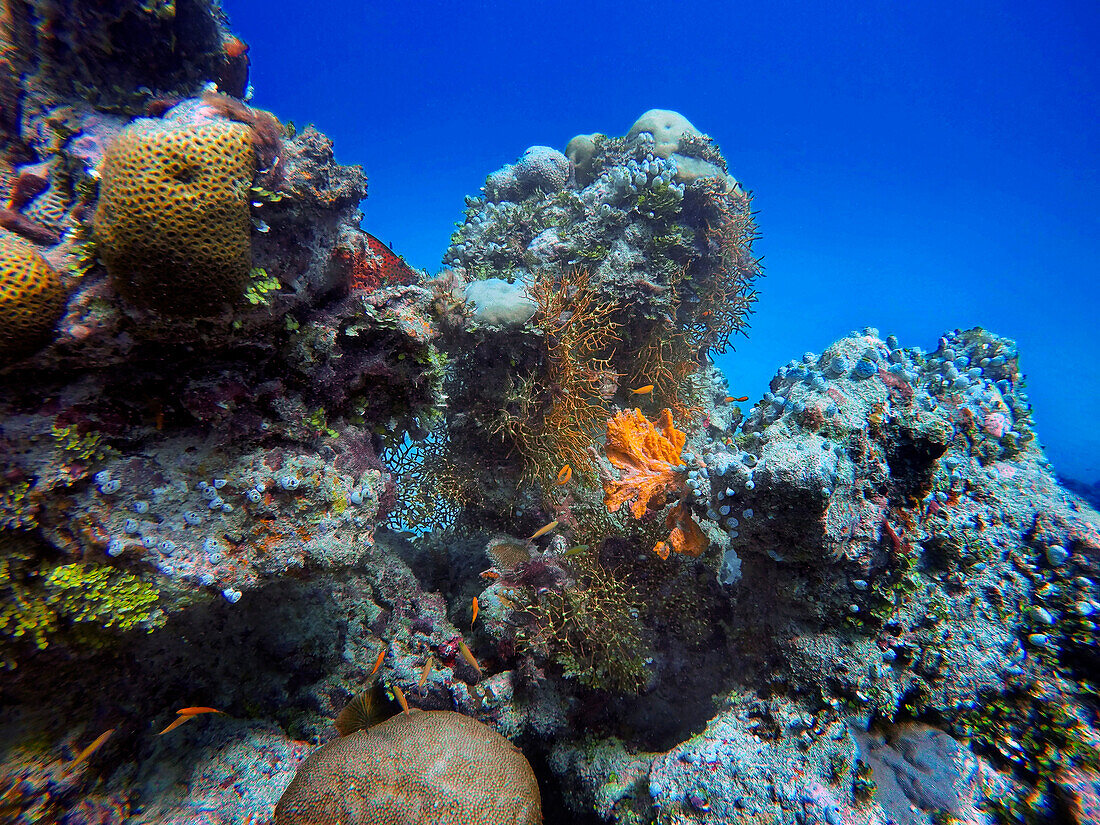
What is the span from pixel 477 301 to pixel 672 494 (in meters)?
2.95

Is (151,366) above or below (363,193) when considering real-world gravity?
below

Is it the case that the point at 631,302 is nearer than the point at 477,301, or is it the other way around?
the point at 477,301

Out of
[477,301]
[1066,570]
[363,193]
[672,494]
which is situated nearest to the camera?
[1066,570]

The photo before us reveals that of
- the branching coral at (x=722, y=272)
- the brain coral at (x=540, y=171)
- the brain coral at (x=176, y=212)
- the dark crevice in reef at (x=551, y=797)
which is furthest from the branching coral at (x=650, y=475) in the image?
the brain coral at (x=540, y=171)

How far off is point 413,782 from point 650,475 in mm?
3199

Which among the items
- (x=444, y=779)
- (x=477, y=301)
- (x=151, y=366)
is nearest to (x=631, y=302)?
(x=477, y=301)

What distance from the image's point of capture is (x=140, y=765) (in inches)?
129

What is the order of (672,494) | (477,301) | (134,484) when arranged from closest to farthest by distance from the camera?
1. (134,484)
2. (672,494)
3. (477,301)

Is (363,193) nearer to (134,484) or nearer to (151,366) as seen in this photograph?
(151,366)

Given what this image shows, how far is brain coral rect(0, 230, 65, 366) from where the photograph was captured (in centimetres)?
237

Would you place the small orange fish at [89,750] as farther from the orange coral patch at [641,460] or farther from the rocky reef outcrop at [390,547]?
the orange coral patch at [641,460]

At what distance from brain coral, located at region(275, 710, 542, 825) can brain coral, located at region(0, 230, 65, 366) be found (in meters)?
3.49

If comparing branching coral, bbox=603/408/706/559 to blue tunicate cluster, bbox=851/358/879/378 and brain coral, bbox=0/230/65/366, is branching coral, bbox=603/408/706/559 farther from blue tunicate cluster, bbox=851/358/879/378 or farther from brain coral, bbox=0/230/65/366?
brain coral, bbox=0/230/65/366

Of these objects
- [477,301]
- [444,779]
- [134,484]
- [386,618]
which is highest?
[477,301]
